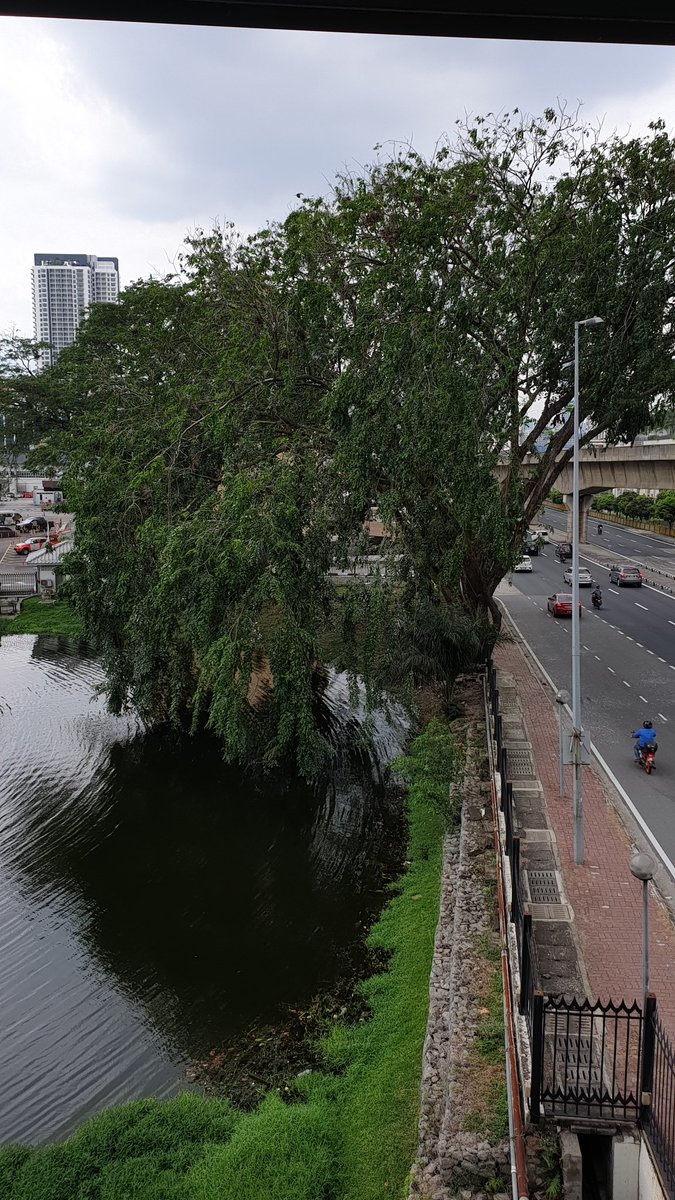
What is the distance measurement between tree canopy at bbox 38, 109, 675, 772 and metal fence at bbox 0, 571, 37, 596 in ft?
76.5

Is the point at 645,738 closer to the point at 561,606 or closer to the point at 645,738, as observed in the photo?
the point at 645,738


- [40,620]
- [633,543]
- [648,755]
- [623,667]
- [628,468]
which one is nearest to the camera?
[648,755]

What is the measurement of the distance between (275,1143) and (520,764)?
28.7 feet

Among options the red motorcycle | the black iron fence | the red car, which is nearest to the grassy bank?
the black iron fence

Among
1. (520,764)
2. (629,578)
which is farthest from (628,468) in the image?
(520,764)

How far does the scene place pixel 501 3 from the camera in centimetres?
230

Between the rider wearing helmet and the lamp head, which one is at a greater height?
the lamp head

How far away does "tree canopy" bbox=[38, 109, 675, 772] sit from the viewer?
14.8 m

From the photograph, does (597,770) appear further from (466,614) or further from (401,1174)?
(401,1174)

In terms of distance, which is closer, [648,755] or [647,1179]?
[647,1179]

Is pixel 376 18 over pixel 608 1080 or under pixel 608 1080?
over

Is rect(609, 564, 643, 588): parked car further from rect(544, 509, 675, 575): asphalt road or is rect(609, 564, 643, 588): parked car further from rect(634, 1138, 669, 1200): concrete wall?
rect(634, 1138, 669, 1200): concrete wall

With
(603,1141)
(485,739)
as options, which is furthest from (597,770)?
(603,1141)

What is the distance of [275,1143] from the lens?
8.30m
